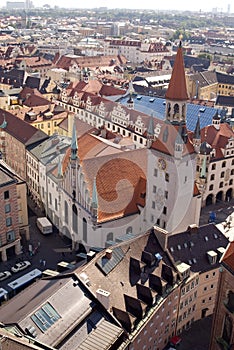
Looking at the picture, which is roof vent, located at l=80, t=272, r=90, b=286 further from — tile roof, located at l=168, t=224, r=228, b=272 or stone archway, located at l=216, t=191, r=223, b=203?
stone archway, located at l=216, t=191, r=223, b=203

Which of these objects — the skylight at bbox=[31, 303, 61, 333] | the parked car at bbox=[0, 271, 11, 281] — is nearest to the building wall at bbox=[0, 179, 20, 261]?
the parked car at bbox=[0, 271, 11, 281]

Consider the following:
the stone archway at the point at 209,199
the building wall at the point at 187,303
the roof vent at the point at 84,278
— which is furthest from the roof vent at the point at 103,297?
the stone archway at the point at 209,199

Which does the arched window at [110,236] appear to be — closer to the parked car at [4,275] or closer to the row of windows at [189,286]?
the parked car at [4,275]

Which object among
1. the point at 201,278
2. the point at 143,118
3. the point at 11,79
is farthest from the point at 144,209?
the point at 11,79

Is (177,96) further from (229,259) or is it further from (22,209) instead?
(22,209)

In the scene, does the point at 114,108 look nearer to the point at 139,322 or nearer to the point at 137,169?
the point at 137,169
